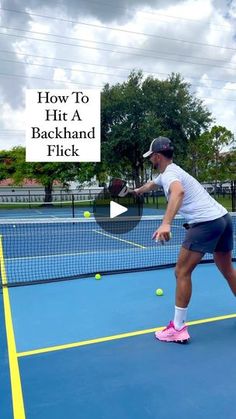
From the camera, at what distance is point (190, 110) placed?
24781 mm

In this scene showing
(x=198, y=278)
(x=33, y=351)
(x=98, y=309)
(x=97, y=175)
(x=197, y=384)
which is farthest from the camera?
(x=97, y=175)

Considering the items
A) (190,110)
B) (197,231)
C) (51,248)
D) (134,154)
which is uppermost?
(190,110)

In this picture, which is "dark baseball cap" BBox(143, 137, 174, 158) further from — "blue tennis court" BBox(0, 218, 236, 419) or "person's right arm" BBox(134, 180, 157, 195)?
"blue tennis court" BBox(0, 218, 236, 419)

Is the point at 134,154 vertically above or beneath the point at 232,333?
above

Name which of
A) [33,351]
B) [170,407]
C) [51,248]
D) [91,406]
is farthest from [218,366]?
[51,248]

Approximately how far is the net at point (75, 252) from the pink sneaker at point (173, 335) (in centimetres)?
254

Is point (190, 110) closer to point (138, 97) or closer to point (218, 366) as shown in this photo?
point (138, 97)

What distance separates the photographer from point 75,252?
8.41 meters

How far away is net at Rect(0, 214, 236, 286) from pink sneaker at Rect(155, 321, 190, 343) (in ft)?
8.34

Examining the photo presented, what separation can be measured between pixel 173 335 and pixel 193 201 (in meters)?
1.19

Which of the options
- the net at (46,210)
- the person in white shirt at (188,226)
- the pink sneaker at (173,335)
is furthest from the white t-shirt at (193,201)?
the net at (46,210)

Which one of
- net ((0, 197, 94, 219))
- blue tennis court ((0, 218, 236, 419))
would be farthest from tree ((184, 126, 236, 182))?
blue tennis court ((0, 218, 236, 419))

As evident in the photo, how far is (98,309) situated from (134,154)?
71.7ft

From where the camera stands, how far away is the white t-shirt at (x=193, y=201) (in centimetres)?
330
